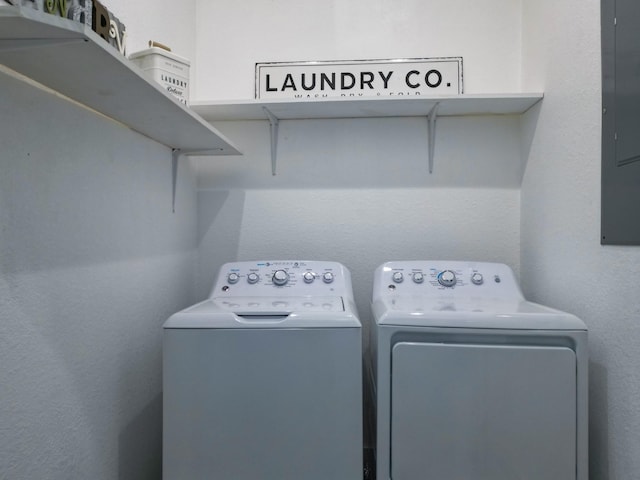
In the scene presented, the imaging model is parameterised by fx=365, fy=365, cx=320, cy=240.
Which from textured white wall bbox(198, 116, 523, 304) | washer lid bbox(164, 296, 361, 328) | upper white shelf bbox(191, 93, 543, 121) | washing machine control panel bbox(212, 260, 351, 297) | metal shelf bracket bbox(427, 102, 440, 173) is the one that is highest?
upper white shelf bbox(191, 93, 543, 121)

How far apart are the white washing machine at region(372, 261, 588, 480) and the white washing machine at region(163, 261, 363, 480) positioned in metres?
0.11

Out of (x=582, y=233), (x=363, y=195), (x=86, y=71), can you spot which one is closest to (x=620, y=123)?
(x=582, y=233)

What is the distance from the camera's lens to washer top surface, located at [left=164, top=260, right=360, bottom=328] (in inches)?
42.6

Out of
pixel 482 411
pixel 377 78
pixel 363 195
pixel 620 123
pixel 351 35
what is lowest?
pixel 482 411

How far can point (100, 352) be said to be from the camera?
1129mm

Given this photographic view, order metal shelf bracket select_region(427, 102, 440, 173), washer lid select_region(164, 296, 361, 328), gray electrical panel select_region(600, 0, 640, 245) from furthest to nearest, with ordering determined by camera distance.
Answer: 1. metal shelf bracket select_region(427, 102, 440, 173)
2. washer lid select_region(164, 296, 361, 328)
3. gray electrical panel select_region(600, 0, 640, 245)

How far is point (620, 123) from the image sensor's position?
102 centimetres

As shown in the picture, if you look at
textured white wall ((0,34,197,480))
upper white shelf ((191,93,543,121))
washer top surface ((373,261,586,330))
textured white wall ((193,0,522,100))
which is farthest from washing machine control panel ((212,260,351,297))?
textured white wall ((193,0,522,100))

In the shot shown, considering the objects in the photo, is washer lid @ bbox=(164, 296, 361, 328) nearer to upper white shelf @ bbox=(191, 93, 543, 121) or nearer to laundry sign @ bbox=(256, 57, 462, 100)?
upper white shelf @ bbox=(191, 93, 543, 121)

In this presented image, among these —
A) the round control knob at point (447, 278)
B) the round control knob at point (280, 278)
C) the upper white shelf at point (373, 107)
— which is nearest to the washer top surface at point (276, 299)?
the round control knob at point (280, 278)

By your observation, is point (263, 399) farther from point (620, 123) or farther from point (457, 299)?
point (620, 123)

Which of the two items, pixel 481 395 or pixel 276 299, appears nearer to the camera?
pixel 481 395

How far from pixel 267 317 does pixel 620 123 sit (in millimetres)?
1159

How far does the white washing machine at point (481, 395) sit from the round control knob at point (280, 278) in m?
0.49
